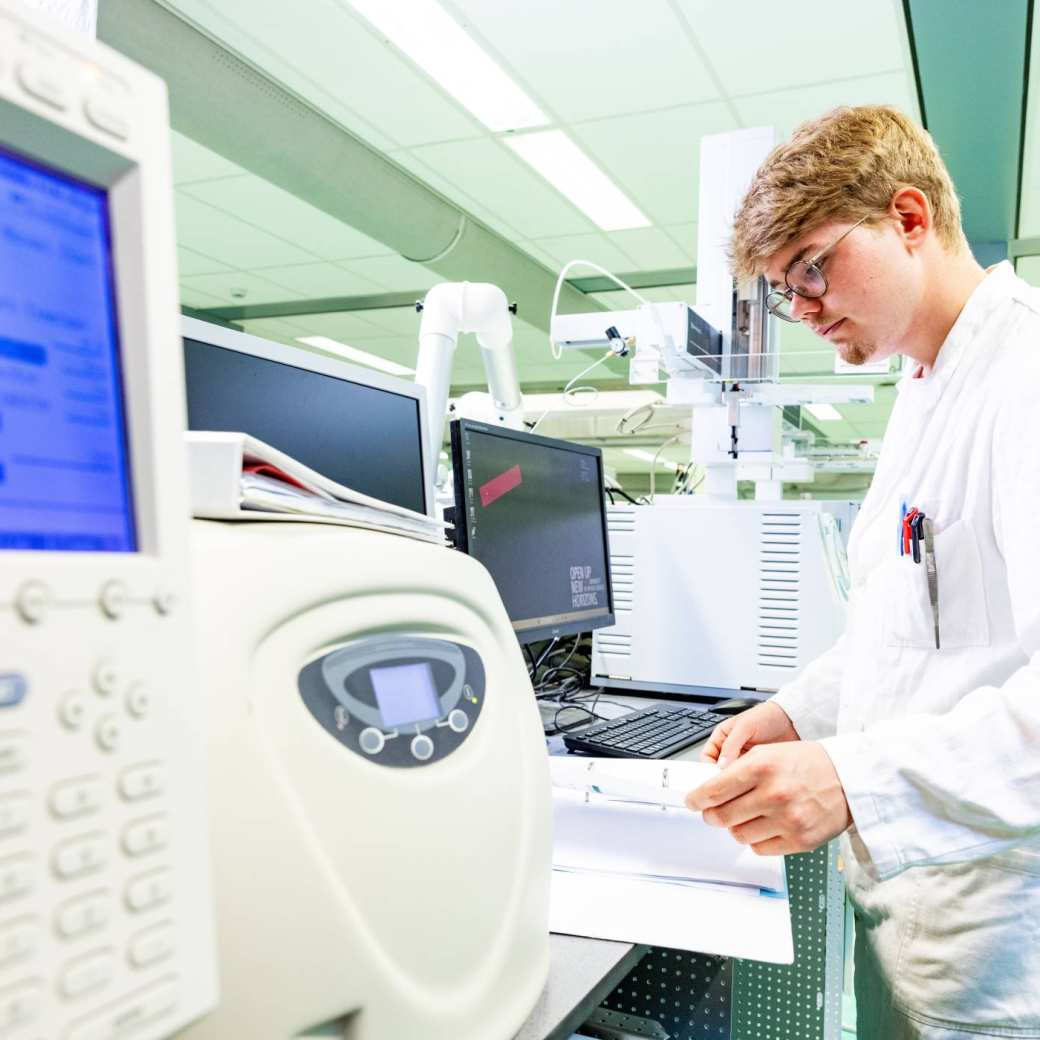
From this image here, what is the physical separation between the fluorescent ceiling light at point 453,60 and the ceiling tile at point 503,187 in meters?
0.25

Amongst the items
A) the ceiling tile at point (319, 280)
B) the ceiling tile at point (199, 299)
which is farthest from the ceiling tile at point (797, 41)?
the ceiling tile at point (199, 299)

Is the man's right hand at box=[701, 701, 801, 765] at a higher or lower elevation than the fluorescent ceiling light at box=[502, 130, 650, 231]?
lower

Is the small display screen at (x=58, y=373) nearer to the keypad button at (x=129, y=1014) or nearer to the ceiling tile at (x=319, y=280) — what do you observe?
the keypad button at (x=129, y=1014)

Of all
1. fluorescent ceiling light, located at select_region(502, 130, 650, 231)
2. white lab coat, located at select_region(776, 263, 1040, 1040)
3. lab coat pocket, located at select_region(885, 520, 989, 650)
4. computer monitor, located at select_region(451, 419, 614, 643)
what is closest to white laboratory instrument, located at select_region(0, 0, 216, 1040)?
white lab coat, located at select_region(776, 263, 1040, 1040)

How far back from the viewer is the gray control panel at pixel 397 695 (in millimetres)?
475

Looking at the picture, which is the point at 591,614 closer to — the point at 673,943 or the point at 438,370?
the point at 438,370

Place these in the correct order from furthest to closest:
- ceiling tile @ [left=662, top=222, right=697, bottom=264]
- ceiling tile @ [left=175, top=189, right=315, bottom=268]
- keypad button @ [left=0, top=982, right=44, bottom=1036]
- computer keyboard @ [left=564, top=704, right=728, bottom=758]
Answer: ceiling tile @ [left=662, top=222, right=697, bottom=264]
ceiling tile @ [left=175, top=189, right=315, bottom=268]
computer keyboard @ [left=564, top=704, right=728, bottom=758]
keypad button @ [left=0, top=982, right=44, bottom=1036]

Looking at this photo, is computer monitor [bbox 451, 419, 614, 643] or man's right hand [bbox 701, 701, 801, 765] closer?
man's right hand [bbox 701, 701, 801, 765]

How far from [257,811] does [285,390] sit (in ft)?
2.69

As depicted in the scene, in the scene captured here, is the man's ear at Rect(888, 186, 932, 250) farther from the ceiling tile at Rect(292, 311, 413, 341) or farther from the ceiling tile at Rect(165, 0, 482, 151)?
the ceiling tile at Rect(292, 311, 413, 341)

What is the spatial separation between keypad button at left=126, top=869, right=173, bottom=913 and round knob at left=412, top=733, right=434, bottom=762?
195 millimetres

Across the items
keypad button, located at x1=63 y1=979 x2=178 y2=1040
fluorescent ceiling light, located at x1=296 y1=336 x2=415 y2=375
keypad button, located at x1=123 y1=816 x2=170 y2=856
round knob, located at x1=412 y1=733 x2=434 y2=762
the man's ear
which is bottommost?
keypad button, located at x1=63 y1=979 x2=178 y2=1040

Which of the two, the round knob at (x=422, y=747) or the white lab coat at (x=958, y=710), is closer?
the round knob at (x=422, y=747)

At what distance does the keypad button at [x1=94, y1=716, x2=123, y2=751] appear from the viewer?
0.31 m
